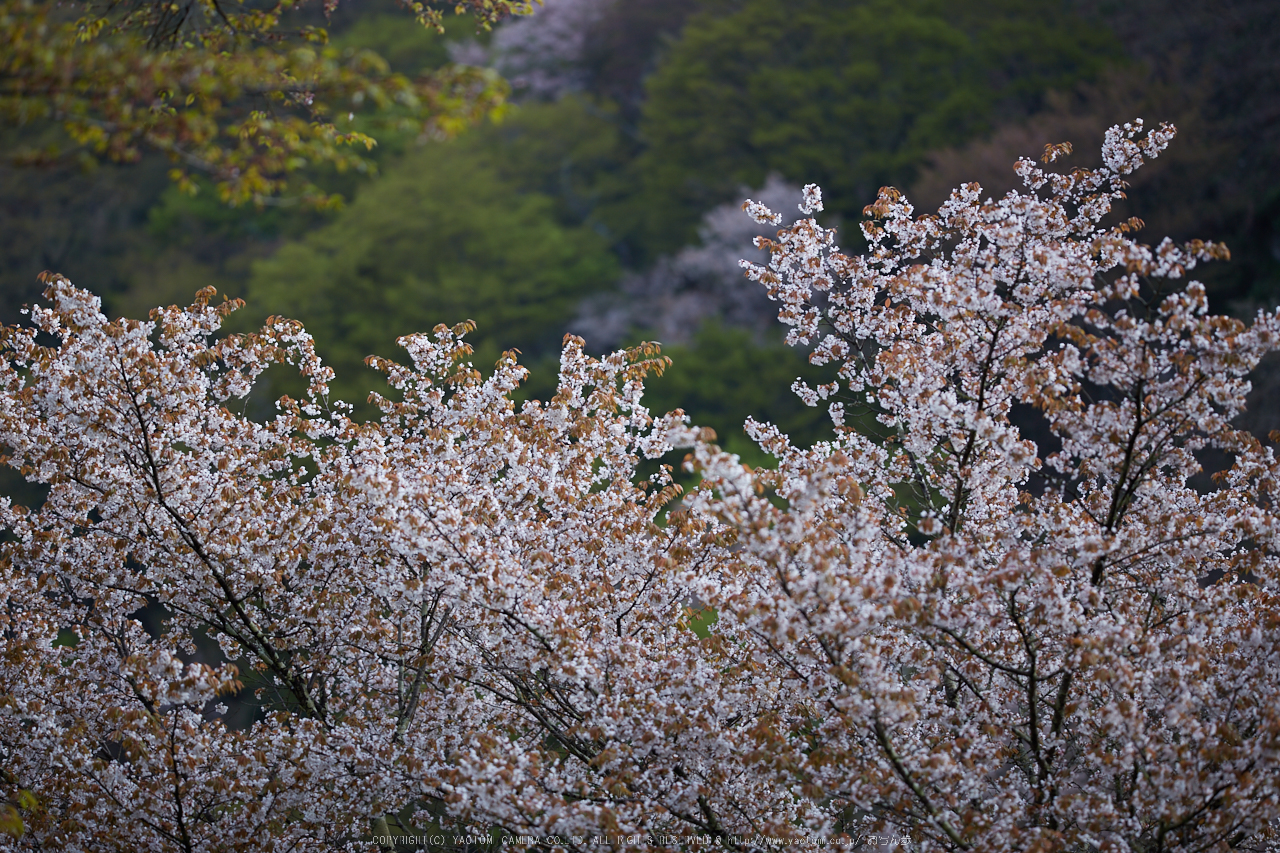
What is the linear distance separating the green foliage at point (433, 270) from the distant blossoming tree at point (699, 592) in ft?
58.2

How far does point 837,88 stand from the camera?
81.6 ft

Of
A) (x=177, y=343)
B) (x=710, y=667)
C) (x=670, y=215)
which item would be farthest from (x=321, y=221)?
(x=710, y=667)

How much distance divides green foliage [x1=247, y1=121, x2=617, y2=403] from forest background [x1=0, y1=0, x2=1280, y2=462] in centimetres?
8

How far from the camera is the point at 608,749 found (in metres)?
4.80

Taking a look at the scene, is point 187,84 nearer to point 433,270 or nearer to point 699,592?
point 699,592

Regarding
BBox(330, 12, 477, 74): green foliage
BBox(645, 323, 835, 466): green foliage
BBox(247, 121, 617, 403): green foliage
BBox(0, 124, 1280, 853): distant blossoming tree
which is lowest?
BBox(0, 124, 1280, 853): distant blossoming tree

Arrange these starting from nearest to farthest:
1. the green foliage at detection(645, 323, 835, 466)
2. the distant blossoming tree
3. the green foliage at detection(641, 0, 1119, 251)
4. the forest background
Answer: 1. the distant blossoming tree
2. the forest background
3. the green foliage at detection(645, 323, 835, 466)
4. the green foliage at detection(641, 0, 1119, 251)

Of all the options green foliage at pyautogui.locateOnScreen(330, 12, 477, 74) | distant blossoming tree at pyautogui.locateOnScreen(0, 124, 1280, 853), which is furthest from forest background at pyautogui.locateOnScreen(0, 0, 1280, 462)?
distant blossoming tree at pyautogui.locateOnScreen(0, 124, 1280, 853)

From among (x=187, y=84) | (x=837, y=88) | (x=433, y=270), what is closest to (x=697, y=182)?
(x=837, y=88)

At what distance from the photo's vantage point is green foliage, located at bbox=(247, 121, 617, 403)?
25562mm

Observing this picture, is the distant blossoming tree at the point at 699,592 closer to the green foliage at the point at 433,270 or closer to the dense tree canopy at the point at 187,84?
the dense tree canopy at the point at 187,84

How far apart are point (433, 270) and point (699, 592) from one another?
23.5 metres

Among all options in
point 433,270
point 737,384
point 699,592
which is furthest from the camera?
point 433,270

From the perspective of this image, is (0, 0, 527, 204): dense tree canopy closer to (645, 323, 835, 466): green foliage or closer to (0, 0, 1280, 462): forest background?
Answer: (0, 0, 1280, 462): forest background
